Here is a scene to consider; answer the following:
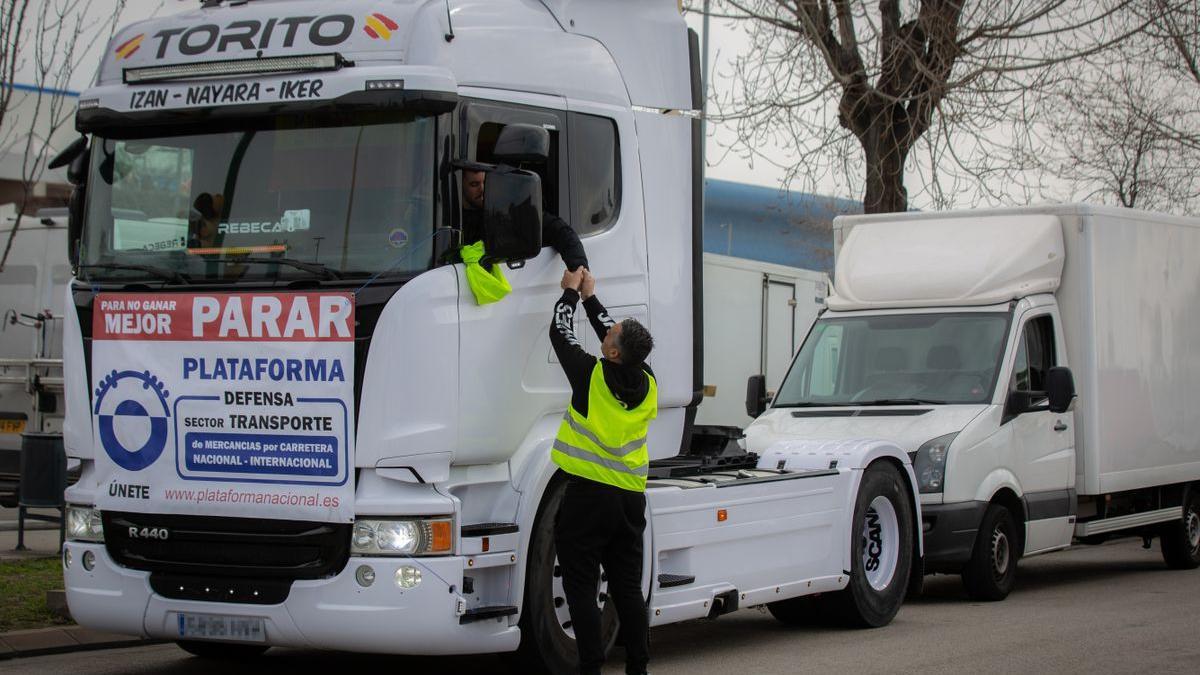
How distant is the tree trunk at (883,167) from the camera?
61.3ft

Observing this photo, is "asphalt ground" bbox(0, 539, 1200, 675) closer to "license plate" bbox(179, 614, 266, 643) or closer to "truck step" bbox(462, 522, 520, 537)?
"truck step" bbox(462, 522, 520, 537)

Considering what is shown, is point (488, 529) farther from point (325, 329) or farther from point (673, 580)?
point (673, 580)

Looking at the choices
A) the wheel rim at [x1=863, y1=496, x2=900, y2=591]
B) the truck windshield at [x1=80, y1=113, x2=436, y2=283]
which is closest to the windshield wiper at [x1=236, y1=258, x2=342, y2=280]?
the truck windshield at [x1=80, y1=113, x2=436, y2=283]

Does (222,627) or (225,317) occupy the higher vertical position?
(225,317)

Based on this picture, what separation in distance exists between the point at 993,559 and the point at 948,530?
0.60 m

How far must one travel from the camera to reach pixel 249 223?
25.3 feet

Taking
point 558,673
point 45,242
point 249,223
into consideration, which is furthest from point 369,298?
point 45,242

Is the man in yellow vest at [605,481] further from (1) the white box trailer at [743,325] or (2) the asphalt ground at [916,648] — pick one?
(1) the white box trailer at [743,325]

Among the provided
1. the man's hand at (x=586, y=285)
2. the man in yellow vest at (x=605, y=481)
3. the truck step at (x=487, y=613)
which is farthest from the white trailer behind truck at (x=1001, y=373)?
the truck step at (x=487, y=613)

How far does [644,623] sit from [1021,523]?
5.71 meters

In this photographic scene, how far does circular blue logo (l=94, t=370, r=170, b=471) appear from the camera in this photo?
7758 mm

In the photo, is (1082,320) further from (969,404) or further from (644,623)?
(644,623)

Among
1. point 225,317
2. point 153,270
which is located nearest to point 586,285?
point 225,317

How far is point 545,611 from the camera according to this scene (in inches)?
315
